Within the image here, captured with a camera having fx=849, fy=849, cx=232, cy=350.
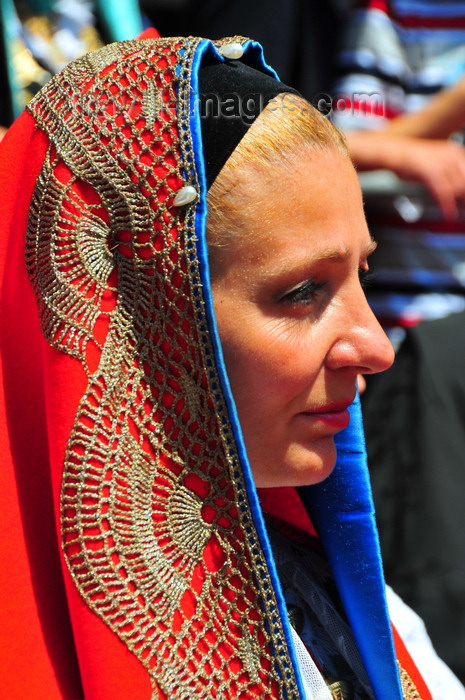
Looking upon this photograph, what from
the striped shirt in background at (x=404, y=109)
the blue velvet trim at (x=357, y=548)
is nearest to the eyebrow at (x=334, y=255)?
the blue velvet trim at (x=357, y=548)

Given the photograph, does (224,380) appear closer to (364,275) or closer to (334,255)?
(334,255)

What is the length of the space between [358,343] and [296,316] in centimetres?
12

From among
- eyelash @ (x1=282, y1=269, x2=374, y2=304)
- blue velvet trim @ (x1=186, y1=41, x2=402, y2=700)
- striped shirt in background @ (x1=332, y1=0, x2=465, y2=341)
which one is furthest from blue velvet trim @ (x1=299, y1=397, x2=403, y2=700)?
striped shirt in background @ (x1=332, y1=0, x2=465, y2=341)

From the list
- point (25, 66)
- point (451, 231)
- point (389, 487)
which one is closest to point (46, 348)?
point (389, 487)

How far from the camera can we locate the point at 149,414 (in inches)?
49.6

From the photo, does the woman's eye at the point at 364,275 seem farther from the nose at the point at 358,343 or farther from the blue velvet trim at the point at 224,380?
the blue velvet trim at the point at 224,380

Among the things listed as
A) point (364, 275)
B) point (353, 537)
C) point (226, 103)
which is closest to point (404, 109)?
point (364, 275)

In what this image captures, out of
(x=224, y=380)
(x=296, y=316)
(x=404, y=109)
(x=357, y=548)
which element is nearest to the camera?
(x=224, y=380)

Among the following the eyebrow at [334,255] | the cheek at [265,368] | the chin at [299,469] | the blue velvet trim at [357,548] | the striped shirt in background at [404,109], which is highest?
the striped shirt in background at [404,109]

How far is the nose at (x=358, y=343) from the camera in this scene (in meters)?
1.37

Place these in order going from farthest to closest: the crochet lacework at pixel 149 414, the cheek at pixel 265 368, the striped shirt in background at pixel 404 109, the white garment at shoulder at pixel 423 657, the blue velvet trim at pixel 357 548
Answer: the striped shirt in background at pixel 404 109 < the white garment at shoulder at pixel 423 657 < the blue velvet trim at pixel 357 548 < the cheek at pixel 265 368 < the crochet lacework at pixel 149 414

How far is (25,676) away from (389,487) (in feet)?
3.93

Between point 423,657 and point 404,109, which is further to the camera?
point 404,109

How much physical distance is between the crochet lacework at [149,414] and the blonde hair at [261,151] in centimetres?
6
